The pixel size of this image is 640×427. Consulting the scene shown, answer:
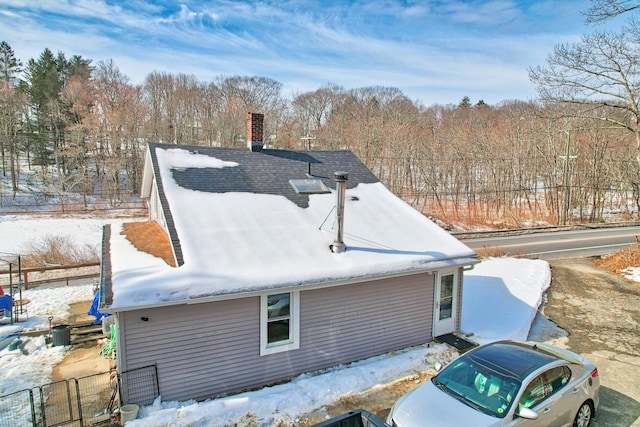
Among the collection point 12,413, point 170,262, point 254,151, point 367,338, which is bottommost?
point 12,413

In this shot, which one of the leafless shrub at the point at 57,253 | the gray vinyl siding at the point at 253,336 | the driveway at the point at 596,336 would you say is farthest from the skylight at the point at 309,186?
the leafless shrub at the point at 57,253

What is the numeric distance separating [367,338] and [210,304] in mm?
3796

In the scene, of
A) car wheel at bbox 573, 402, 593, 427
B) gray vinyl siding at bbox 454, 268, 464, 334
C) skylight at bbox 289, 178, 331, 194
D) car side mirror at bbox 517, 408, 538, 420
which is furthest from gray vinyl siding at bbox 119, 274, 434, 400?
car side mirror at bbox 517, 408, 538, 420

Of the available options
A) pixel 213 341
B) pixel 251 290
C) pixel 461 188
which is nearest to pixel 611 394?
pixel 251 290

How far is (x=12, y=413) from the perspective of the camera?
24.1 feet

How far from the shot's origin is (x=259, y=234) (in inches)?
359

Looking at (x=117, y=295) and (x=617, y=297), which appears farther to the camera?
(x=617, y=297)

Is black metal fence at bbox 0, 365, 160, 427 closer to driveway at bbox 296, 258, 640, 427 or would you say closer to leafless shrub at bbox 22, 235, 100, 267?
driveway at bbox 296, 258, 640, 427

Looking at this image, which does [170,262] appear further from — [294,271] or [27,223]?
[27,223]

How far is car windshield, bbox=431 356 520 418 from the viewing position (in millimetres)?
5750

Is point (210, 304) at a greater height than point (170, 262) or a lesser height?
lesser

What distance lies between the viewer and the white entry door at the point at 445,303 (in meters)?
10.1

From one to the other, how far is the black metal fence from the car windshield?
16.7 feet

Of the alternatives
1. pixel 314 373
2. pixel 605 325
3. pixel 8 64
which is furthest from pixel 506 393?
pixel 8 64
